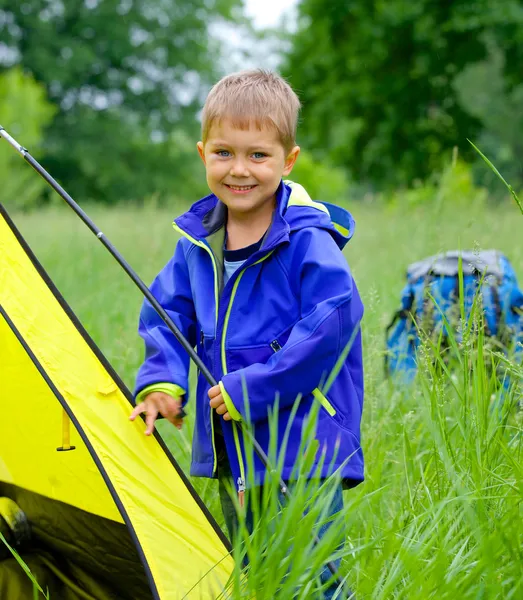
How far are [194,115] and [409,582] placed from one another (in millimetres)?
25482

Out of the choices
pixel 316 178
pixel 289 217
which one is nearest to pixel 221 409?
pixel 289 217

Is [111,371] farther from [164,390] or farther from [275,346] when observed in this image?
[275,346]

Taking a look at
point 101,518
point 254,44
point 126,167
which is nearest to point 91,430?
point 101,518

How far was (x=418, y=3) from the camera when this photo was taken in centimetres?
1207

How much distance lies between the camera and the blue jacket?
162 centimetres

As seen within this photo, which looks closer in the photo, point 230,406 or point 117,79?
point 230,406

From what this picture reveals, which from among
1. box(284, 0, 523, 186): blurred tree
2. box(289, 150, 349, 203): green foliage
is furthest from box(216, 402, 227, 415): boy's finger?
box(289, 150, 349, 203): green foliage

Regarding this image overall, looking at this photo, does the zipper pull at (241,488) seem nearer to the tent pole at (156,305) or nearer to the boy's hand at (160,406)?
the tent pole at (156,305)

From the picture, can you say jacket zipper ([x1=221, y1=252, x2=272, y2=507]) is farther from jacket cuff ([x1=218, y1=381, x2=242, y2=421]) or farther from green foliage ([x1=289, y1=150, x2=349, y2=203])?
green foliage ([x1=289, y1=150, x2=349, y2=203])

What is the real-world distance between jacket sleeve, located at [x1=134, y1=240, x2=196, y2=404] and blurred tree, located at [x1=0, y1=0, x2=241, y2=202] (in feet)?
71.8

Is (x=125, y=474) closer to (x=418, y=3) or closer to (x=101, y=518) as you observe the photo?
(x=101, y=518)

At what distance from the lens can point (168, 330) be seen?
6.15 feet

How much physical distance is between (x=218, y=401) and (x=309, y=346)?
8.5 inches

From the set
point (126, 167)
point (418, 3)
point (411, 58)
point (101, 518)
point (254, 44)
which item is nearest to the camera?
point (101, 518)
